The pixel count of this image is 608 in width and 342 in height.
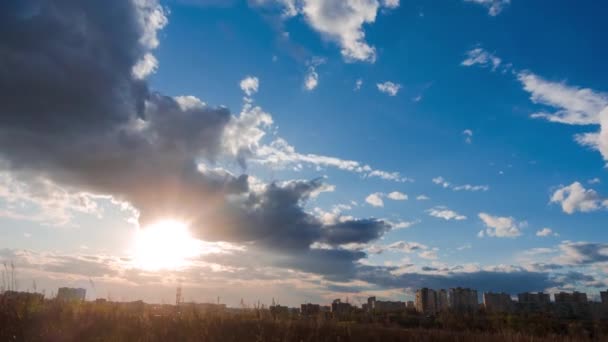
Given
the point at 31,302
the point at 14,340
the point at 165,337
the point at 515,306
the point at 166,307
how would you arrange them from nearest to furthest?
the point at 14,340
the point at 165,337
the point at 31,302
the point at 166,307
the point at 515,306

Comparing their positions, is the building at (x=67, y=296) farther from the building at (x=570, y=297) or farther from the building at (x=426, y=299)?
the building at (x=570, y=297)

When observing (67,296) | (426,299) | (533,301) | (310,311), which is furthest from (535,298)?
(67,296)

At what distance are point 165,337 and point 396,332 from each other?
11.9m

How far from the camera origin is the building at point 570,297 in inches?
4313

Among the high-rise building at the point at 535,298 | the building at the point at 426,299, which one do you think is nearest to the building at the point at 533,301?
the high-rise building at the point at 535,298

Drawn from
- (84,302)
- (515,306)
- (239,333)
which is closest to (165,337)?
(239,333)

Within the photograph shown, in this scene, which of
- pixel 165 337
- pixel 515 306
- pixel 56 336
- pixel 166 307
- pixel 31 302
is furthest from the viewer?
pixel 515 306

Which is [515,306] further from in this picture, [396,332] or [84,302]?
[84,302]

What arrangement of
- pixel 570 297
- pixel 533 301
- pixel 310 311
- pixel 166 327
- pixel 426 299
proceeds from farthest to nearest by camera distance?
pixel 426 299, pixel 533 301, pixel 570 297, pixel 310 311, pixel 166 327

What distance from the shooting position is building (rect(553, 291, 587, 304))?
109562 millimetres

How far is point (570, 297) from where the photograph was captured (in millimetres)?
111688

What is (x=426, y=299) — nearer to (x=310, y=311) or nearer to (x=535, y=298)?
(x=535, y=298)

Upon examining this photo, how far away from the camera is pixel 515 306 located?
110375mm

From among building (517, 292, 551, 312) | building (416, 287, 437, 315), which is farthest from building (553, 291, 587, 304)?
building (416, 287, 437, 315)
